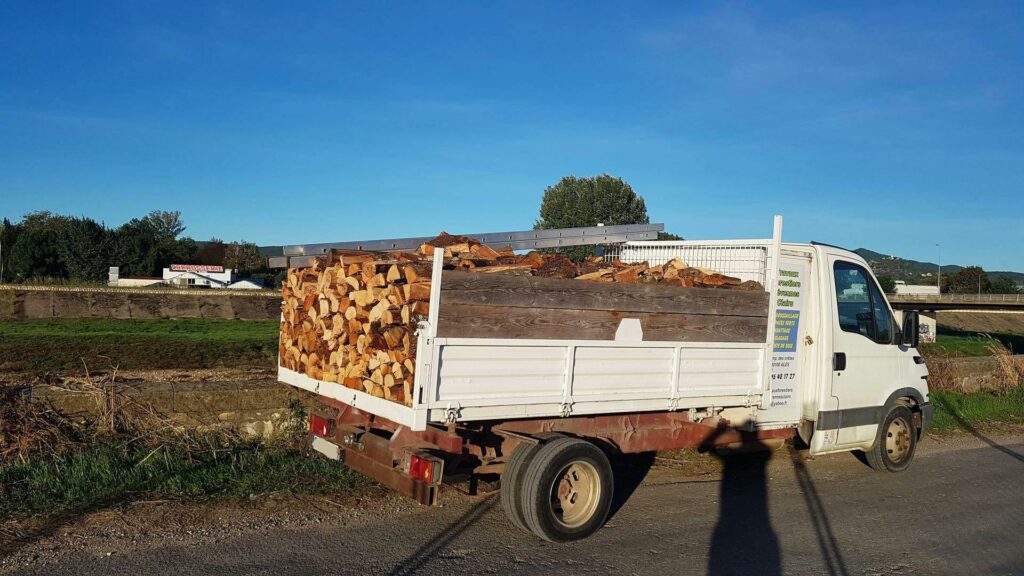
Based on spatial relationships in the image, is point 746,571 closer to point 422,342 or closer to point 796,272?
point 422,342

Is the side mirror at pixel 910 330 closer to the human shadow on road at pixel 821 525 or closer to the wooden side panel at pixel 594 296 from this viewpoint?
the human shadow on road at pixel 821 525

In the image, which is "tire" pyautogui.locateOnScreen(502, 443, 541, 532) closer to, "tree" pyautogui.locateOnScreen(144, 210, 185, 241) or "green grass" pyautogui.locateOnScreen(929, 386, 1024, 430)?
"green grass" pyautogui.locateOnScreen(929, 386, 1024, 430)

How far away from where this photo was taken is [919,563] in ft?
18.2

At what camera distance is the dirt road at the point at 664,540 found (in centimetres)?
503

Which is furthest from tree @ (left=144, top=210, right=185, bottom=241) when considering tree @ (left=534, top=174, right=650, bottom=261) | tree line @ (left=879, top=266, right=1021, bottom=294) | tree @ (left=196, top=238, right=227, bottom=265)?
tree line @ (left=879, top=266, right=1021, bottom=294)

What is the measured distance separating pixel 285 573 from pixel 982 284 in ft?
406

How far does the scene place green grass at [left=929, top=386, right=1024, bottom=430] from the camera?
12141mm

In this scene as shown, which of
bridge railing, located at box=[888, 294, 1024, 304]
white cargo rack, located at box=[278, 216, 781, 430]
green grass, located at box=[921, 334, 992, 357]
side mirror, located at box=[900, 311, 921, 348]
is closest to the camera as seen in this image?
white cargo rack, located at box=[278, 216, 781, 430]

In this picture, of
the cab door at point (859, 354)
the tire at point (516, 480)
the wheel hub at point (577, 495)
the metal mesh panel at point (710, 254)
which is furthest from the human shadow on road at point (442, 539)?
the cab door at point (859, 354)

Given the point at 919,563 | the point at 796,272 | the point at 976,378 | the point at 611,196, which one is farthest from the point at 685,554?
the point at 611,196

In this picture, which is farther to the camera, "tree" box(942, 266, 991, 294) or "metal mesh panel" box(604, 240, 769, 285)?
"tree" box(942, 266, 991, 294)

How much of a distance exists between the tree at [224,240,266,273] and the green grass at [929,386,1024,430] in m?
69.6

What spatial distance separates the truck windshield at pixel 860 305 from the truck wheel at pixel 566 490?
135 inches

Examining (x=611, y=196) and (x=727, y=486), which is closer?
(x=727, y=486)
